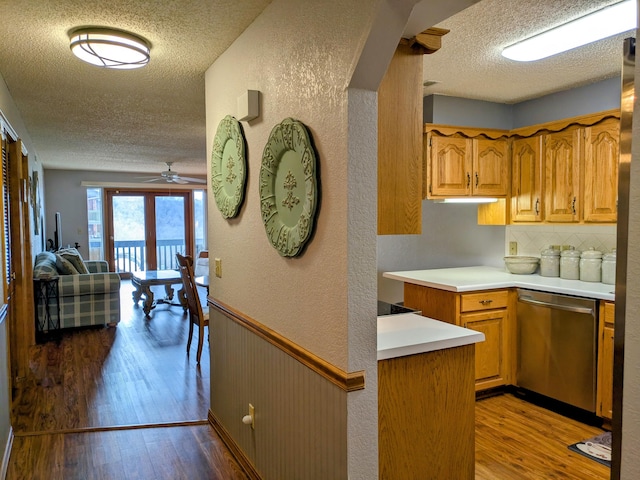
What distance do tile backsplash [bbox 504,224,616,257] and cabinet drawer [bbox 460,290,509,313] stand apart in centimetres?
79

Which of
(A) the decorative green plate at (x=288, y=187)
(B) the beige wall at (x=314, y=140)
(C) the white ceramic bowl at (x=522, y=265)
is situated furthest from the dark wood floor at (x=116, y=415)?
(C) the white ceramic bowl at (x=522, y=265)

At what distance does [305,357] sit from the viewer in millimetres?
1823

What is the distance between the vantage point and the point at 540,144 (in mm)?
3670

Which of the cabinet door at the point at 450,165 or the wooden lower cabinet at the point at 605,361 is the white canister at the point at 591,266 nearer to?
the wooden lower cabinet at the point at 605,361

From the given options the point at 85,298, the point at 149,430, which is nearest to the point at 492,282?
the point at 149,430

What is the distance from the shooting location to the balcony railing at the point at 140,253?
10.0m

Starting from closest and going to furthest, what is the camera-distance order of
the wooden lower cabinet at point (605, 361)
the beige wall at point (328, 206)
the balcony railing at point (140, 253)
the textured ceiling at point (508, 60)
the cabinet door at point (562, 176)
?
the beige wall at point (328, 206) < the textured ceiling at point (508, 60) < the wooden lower cabinet at point (605, 361) < the cabinet door at point (562, 176) < the balcony railing at point (140, 253)

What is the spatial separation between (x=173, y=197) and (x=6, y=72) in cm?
760

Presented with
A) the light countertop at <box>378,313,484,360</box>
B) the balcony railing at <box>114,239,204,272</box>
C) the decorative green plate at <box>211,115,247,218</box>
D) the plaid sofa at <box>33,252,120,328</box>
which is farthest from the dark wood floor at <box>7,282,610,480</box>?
the balcony railing at <box>114,239,204,272</box>

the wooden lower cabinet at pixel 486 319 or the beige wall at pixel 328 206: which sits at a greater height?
the beige wall at pixel 328 206

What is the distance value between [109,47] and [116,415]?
2.36m

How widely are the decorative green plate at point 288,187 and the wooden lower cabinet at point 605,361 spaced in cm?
219

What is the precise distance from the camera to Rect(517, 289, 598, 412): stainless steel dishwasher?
300 cm

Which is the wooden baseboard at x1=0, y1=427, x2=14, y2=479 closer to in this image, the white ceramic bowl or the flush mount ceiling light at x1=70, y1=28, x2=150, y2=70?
the flush mount ceiling light at x1=70, y1=28, x2=150, y2=70
